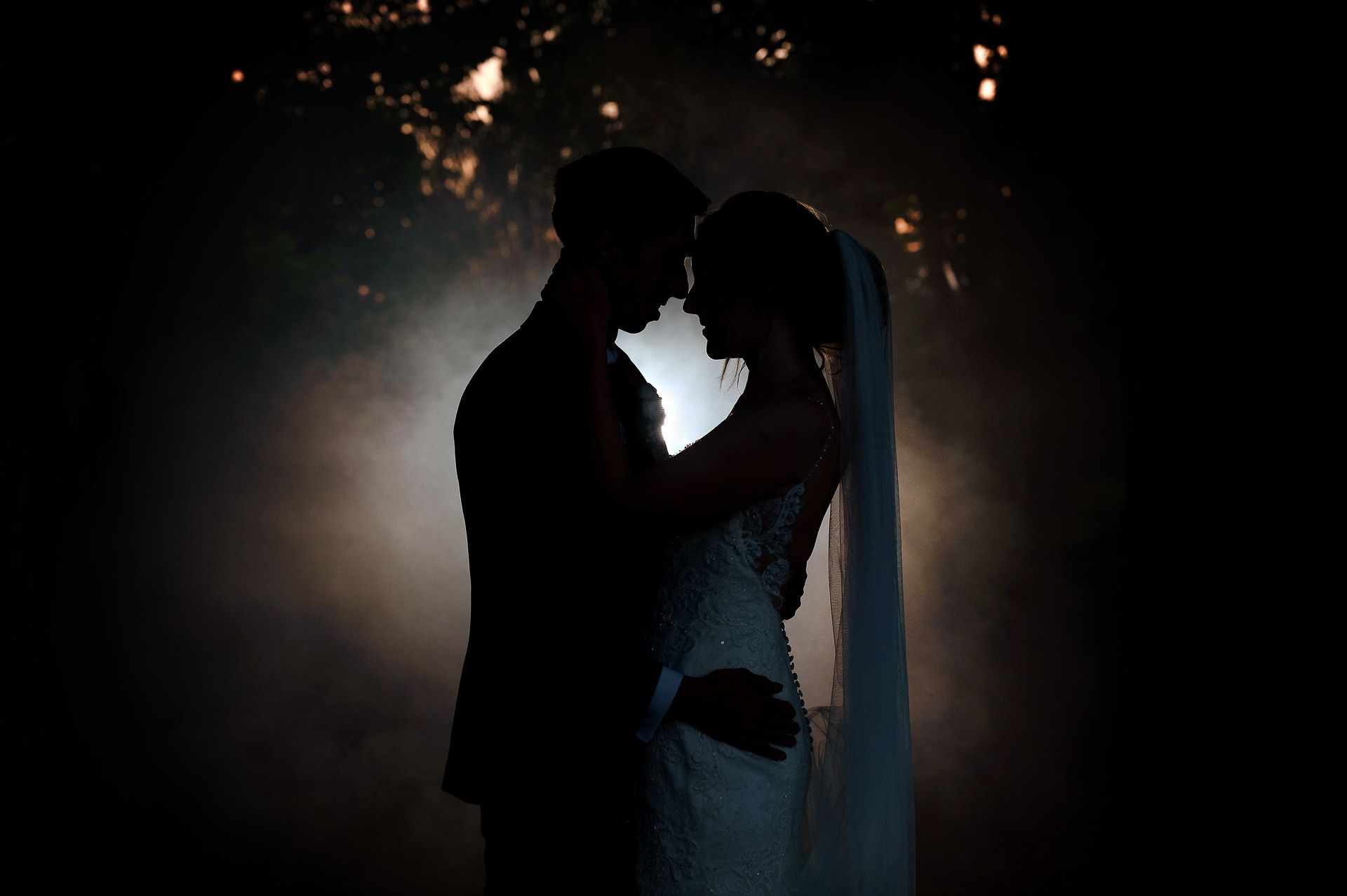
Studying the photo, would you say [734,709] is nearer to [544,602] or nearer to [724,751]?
[724,751]

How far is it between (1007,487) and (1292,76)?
2.36 meters

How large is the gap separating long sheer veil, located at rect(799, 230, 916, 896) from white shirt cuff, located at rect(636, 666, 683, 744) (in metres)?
0.39

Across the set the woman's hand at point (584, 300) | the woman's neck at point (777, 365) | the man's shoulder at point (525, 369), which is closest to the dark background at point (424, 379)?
the woman's neck at point (777, 365)

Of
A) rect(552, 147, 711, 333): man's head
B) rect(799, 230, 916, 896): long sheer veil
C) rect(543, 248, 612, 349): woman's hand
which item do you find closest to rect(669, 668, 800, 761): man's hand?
rect(799, 230, 916, 896): long sheer veil

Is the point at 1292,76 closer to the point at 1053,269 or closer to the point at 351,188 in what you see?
the point at 1053,269

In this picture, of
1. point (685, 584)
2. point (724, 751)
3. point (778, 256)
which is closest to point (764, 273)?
point (778, 256)

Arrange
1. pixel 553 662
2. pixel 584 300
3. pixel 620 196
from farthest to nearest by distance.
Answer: pixel 620 196, pixel 584 300, pixel 553 662

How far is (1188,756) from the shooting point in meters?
3.71

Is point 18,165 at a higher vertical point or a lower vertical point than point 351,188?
lower

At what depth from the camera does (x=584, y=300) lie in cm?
165

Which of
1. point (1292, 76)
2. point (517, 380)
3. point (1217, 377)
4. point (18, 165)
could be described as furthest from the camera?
point (18, 165)

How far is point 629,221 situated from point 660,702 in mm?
996

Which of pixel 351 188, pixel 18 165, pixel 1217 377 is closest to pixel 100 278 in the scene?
pixel 18 165

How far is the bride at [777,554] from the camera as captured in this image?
1550 millimetres
